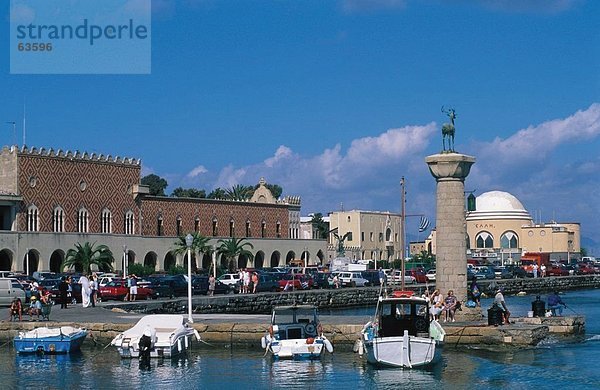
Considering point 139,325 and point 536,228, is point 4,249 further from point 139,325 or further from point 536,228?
point 536,228

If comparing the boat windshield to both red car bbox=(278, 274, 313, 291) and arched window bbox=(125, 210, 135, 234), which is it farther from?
arched window bbox=(125, 210, 135, 234)

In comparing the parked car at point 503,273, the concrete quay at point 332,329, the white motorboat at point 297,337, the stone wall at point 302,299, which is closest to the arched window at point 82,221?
the stone wall at point 302,299

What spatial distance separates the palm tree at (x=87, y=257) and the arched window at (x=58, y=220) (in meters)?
1.92

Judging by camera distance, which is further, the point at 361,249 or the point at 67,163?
the point at 361,249

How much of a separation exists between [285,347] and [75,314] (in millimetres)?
11914

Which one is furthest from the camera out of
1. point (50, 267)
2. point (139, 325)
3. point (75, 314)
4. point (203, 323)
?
point (50, 267)

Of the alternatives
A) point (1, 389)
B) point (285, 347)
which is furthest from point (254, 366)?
point (1, 389)

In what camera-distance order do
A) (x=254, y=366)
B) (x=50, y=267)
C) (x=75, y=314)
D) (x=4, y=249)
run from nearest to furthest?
1. (x=254, y=366)
2. (x=75, y=314)
3. (x=4, y=249)
4. (x=50, y=267)

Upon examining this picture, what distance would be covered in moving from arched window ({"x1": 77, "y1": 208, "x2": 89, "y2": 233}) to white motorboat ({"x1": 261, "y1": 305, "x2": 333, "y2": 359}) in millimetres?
44855

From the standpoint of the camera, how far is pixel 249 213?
92.6 meters

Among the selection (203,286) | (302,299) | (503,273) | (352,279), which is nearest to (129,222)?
(352,279)

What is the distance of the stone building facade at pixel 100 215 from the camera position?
68000 millimetres

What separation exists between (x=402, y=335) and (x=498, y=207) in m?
121

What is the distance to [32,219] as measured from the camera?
2719 inches
